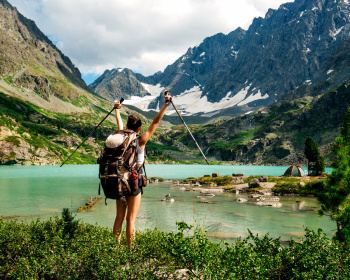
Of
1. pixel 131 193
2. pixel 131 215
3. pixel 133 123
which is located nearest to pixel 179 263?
pixel 131 215

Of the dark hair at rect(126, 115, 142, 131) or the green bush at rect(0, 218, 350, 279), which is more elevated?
the dark hair at rect(126, 115, 142, 131)

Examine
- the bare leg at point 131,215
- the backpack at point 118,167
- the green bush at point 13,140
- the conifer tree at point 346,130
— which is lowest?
the bare leg at point 131,215

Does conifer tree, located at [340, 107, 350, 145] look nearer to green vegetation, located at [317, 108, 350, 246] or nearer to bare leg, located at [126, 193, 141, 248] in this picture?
green vegetation, located at [317, 108, 350, 246]

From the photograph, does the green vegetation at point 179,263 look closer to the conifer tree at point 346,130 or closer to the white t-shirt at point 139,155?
the white t-shirt at point 139,155

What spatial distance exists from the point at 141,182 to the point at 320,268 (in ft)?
16.3

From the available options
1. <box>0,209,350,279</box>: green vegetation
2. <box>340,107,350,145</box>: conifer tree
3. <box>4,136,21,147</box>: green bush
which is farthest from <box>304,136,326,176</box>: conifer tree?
<box>4,136,21,147</box>: green bush

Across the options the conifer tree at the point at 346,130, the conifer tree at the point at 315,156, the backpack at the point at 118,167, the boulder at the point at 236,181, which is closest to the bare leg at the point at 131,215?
the backpack at the point at 118,167

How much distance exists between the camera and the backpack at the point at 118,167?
22.9ft

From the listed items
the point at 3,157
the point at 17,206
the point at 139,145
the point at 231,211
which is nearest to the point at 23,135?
the point at 3,157

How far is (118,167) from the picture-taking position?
701cm

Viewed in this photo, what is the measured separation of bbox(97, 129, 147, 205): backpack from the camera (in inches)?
274

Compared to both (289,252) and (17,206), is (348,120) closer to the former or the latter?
(289,252)

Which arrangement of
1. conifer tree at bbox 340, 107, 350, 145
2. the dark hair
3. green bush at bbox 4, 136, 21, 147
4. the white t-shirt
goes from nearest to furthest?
the white t-shirt, the dark hair, conifer tree at bbox 340, 107, 350, 145, green bush at bbox 4, 136, 21, 147

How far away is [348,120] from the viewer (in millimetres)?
14242
